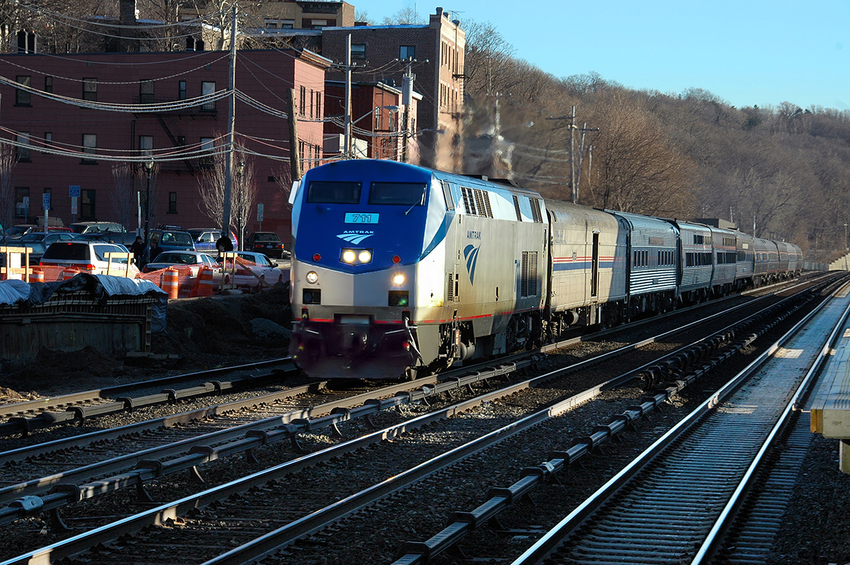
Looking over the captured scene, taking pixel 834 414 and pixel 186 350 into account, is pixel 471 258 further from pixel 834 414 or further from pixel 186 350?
pixel 834 414

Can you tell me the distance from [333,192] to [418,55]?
70960mm

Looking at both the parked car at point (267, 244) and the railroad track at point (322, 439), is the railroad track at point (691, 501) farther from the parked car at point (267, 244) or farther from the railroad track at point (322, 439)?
the parked car at point (267, 244)

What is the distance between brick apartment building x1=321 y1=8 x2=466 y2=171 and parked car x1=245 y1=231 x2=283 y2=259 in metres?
29.3

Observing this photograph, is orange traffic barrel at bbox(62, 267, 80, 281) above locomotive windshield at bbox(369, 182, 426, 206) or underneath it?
underneath

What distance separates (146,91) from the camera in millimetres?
58719

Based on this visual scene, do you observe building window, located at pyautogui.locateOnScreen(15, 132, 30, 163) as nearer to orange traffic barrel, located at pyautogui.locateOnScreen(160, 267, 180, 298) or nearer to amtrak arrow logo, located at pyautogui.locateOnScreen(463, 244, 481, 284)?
orange traffic barrel, located at pyautogui.locateOnScreen(160, 267, 180, 298)

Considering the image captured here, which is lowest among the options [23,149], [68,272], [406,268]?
[68,272]

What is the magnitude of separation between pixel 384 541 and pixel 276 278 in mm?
28756

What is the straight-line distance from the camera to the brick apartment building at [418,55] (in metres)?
81.8

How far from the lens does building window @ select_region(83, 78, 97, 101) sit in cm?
5889

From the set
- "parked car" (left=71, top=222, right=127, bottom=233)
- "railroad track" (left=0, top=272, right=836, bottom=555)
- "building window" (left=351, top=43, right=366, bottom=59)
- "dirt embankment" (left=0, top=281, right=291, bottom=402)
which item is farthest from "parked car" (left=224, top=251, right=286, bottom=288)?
"building window" (left=351, top=43, right=366, bottom=59)

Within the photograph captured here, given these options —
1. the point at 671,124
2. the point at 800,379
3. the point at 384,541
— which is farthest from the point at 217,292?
the point at 671,124

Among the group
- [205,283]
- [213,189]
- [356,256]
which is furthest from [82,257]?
[213,189]

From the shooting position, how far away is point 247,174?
5538cm
